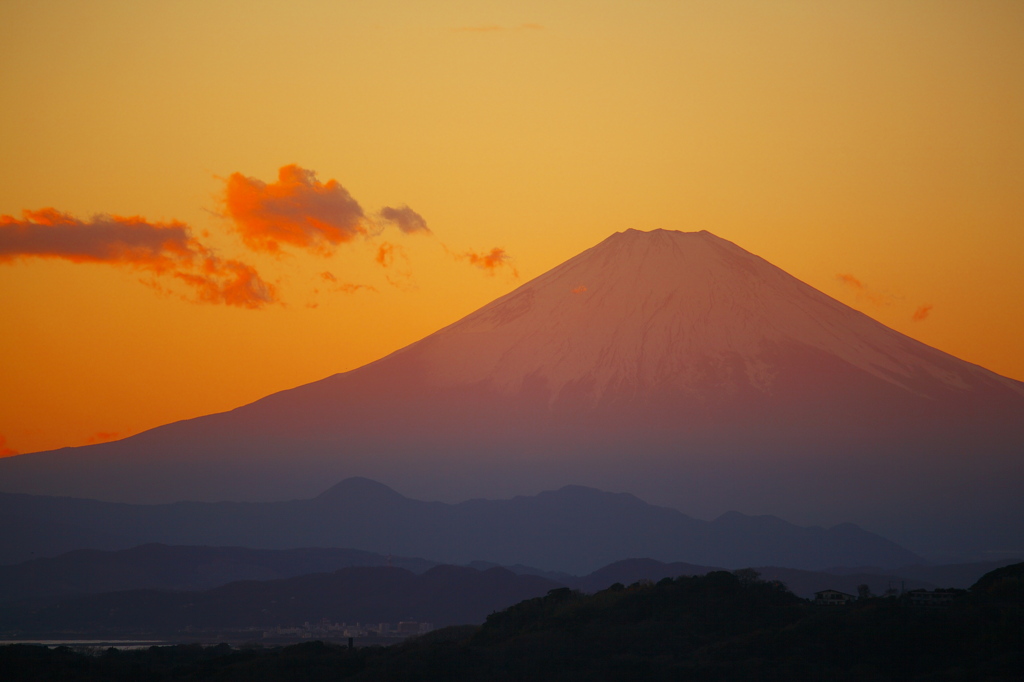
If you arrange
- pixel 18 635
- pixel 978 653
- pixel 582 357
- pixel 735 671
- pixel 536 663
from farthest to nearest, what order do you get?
pixel 582 357 < pixel 18 635 < pixel 536 663 < pixel 735 671 < pixel 978 653

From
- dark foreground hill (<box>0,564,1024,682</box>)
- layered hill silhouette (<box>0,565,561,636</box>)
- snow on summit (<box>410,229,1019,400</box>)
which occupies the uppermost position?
snow on summit (<box>410,229,1019,400</box>)

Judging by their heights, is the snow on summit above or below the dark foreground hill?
above

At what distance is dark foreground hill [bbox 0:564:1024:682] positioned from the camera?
2026 inches

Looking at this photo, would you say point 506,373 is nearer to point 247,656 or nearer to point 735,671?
point 247,656

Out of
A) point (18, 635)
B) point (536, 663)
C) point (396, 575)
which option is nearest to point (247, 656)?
point (536, 663)

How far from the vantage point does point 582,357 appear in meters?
187

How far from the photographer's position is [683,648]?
191ft

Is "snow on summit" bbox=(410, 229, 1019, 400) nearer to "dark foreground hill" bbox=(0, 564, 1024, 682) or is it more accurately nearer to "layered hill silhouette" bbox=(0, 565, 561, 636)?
"layered hill silhouette" bbox=(0, 565, 561, 636)

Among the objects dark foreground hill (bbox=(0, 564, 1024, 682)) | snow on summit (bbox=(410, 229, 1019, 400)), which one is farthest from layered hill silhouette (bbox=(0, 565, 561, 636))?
dark foreground hill (bbox=(0, 564, 1024, 682))

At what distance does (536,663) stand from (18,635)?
339ft

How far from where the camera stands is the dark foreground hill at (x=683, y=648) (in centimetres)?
5147

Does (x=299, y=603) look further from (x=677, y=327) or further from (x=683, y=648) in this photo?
(x=683, y=648)

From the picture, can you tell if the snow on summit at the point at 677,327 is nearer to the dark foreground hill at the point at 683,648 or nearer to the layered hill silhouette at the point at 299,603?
the layered hill silhouette at the point at 299,603

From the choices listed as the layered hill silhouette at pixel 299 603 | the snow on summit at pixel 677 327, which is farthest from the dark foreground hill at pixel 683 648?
the snow on summit at pixel 677 327
